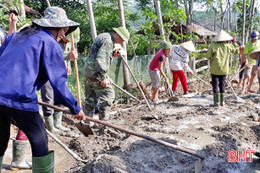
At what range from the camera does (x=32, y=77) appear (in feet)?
6.00

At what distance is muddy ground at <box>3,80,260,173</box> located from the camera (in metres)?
2.68

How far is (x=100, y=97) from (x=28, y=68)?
8.18 ft

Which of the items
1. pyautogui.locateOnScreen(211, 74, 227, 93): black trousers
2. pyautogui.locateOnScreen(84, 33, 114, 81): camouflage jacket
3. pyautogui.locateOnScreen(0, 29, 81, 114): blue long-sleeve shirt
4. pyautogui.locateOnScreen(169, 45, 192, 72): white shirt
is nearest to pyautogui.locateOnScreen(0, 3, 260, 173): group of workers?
pyautogui.locateOnScreen(0, 29, 81, 114): blue long-sleeve shirt

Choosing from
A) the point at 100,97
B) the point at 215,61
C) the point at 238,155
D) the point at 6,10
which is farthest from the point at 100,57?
the point at 215,61

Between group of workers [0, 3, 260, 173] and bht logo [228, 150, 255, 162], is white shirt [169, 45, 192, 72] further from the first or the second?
group of workers [0, 3, 260, 173]

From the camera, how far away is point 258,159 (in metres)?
2.94

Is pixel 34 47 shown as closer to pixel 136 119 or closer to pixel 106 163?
pixel 106 163

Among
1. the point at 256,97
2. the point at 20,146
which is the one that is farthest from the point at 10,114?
the point at 256,97

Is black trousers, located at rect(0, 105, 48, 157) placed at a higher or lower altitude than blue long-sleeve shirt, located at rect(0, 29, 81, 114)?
lower

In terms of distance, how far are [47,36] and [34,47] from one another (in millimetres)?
152

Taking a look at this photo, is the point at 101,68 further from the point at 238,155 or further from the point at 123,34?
the point at 238,155

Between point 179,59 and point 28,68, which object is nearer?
point 28,68

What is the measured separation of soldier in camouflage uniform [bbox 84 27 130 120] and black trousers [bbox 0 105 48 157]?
6.82ft

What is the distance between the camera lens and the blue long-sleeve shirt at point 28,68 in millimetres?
1769
